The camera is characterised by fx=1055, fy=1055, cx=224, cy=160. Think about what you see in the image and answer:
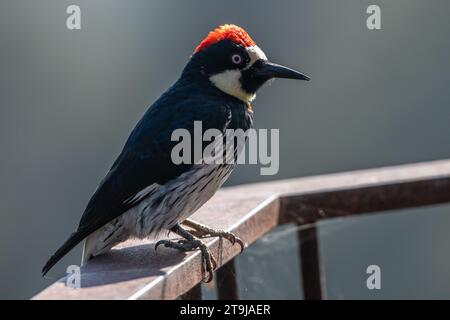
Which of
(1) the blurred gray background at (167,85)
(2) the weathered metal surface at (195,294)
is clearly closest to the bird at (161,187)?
(2) the weathered metal surface at (195,294)

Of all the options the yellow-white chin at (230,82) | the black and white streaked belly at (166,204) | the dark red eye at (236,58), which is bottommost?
the black and white streaked belly at (166,204)

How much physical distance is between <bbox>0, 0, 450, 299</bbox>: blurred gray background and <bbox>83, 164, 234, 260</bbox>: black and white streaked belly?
6.46 meters

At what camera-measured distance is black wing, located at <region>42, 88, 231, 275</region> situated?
11.0 feet

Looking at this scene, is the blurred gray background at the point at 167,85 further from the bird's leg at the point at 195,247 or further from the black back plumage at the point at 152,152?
the bird's leg at the point at 195,247

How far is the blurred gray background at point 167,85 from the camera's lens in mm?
11367

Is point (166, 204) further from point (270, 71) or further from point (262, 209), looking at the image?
point (270, 71)

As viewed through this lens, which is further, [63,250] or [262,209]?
[262,209]

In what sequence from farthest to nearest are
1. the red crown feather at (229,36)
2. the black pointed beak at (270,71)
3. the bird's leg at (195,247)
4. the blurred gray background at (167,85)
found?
the blurred gray background at (167,85) → the black pointed beak at (270,71) → the red crown feather at (229,36) → the bird's leg at (195,247)

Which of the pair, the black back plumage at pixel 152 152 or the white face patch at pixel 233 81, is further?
the white face patch at pixel 233 81

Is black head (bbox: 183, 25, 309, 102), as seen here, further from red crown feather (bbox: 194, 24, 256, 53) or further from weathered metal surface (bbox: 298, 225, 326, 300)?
weathered metal surface (bbox: 298, 225, 326, 300)

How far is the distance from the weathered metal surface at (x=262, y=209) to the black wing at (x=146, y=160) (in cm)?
14

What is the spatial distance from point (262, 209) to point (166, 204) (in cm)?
35

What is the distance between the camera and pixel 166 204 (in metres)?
3.46

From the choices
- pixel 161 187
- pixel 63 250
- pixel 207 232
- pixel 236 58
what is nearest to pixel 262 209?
pixel 207 232
